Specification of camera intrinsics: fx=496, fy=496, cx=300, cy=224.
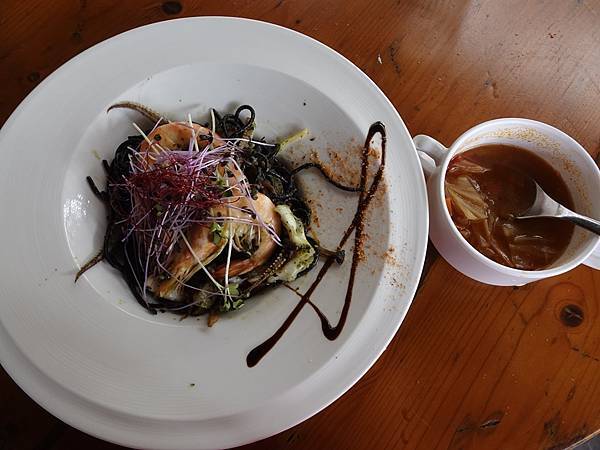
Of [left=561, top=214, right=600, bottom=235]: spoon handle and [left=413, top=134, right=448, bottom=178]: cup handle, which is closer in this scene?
[left=561, top=214, right=600, bottom=235]: spoon handle

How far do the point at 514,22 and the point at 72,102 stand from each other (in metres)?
1.36

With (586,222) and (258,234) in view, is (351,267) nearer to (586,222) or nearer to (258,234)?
(258,234)

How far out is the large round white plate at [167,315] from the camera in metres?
1.05

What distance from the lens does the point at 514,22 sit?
1.60 metres

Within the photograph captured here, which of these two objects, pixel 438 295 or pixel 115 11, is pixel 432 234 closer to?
pixel 438 295

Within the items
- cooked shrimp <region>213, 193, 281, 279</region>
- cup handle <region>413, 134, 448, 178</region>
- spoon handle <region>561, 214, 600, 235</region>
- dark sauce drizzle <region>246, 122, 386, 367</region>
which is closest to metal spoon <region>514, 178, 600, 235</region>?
spoon handle <region>561, 214, 600, 235</region>

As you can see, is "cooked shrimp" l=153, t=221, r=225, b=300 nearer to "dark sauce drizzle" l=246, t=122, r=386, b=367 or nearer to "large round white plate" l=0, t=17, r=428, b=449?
"large round white plate" l=0, t=17, r=428, b=449

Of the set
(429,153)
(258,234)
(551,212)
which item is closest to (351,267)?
(258,234)

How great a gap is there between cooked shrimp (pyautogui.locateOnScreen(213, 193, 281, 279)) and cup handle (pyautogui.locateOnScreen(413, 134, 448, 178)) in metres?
0.41

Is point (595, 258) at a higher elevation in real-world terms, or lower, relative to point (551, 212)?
lower

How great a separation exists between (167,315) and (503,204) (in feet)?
2.83

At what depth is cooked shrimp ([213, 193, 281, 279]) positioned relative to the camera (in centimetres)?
126

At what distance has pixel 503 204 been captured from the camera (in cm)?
122

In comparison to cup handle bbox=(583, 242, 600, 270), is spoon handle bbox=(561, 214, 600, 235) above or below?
above
